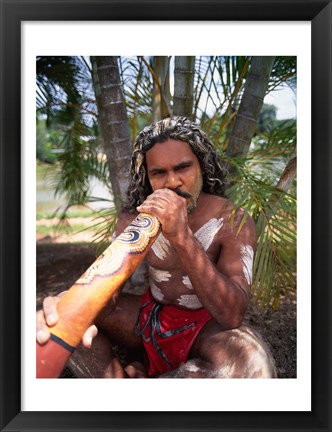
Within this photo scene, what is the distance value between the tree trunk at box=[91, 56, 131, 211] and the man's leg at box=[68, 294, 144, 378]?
3.11 feet

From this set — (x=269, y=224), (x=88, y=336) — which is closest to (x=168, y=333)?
(x=88, y=336)

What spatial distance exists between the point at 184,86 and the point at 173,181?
3.14 ft

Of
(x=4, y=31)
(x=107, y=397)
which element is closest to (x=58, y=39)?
(x=4, y=31)

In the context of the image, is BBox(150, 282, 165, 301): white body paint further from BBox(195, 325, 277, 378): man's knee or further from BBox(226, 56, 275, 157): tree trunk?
BBox(226, 56, 275, 157): tree trunk

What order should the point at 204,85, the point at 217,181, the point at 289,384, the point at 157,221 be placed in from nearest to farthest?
1. the point at 157,221
2. the point at 289,384
3. the point at 217,181
4. the point at 204,85

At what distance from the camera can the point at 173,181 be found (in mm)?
1909

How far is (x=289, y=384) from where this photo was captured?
1.84 metres

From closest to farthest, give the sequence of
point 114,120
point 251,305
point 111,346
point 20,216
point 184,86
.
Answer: point 20,216, point 111,346, point 184,86, point 114,120, point 251,305

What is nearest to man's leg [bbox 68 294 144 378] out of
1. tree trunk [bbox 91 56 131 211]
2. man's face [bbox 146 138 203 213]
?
man's face [bbox 146 138 203 213]

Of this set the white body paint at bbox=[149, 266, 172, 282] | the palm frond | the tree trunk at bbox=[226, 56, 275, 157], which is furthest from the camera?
the tree trunk at bbox=[226, 56, 275, 157]

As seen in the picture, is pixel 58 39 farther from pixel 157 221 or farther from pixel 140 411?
pixel 140 411

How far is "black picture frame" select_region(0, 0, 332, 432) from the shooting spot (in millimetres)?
1769

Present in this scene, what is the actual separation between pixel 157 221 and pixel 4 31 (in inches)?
38.9

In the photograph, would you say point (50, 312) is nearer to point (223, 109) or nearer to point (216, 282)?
point (216, 282)
